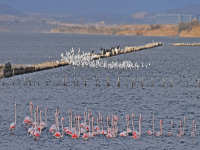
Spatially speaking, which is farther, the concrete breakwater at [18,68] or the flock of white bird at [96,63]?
the flock of white bird at [96,63]

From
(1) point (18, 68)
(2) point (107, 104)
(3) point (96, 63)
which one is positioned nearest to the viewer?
(2) point (107, 104)

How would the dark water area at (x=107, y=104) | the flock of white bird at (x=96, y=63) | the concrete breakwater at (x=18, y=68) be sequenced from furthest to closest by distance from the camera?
the flock of white bird at (x=96, y=63) → the concrete breakwater at (x=18, y=68) → the dark water area at (x=107, y=104)

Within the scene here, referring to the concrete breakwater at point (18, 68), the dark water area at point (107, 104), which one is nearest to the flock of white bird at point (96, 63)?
the concrete breakwater at point (18, 68)

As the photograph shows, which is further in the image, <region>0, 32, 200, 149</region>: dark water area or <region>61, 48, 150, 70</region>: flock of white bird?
<region>61, 48, 150, 70</region>: flock of white bird

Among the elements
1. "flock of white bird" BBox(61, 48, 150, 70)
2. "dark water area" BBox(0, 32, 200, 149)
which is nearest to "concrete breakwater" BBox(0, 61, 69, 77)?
"dark water area" BBox(0, 32, 200, 149)

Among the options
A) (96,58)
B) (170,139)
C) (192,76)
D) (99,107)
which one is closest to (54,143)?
(170,139)

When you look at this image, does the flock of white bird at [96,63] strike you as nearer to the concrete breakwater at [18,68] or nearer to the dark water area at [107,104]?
the concrete breakwater at [18,68]

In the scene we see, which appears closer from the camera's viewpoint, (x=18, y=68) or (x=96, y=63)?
(x=18, y=68)

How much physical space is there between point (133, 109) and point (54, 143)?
15.5 metres

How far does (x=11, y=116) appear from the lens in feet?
142

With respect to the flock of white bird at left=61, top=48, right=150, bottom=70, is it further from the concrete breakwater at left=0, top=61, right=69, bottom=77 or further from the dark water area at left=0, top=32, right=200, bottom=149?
the dark water area at left=0, top=32, right=200, bottom=149

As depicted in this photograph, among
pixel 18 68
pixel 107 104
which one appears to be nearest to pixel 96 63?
pixel 18 68

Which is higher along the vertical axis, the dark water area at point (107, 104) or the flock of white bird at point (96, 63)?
the flock of white bird at point (96, 63)

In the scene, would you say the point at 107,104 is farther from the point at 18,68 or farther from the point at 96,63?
the point at 96,63
